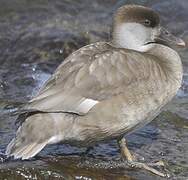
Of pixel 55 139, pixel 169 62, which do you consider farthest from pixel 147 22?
pixel 55 139

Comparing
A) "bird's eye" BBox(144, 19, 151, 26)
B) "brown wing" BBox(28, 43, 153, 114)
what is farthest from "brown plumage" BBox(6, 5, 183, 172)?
"bird's eye" BBox(144, 19, 151, 26)

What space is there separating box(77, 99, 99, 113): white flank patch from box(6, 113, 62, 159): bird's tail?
23 centimetres

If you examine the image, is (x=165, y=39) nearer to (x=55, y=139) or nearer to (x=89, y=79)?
(x=89, y=79)

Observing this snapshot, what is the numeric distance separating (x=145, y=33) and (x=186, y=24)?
13.3ft

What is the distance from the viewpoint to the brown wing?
4.91 meters

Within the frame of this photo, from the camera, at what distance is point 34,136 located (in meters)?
→ 4.84

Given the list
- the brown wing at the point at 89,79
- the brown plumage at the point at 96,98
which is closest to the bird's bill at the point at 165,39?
the brown plumage at the point at 96,98

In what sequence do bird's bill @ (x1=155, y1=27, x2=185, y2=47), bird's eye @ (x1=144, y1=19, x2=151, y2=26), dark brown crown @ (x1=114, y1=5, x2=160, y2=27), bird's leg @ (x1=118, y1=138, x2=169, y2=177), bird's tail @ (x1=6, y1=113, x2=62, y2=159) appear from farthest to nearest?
bird's bill @ (x1=155, y1=27, x2=185, y2=47), bird's eye @ (x1=144, y1=19, x2=151, y2=26), dark brown crown @ (x1=114, y1=5, x2=160, y2=27), bird's leg @ (x1=118, y1=138, x2=169, y2=177), bird's tail @ (x1=6, y1=113, x2=62, y2=159)

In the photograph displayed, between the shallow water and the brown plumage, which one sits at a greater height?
the brown plumage

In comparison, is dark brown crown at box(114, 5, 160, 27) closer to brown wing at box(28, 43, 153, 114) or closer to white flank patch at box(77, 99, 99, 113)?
brown wing at box(28, 43, 153, 114)

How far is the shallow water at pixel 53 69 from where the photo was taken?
5.04 metres

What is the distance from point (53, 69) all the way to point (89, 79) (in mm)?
3063

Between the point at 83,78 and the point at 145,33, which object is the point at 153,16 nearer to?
the point at 145,33

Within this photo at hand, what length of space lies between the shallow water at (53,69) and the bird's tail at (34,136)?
10cm
